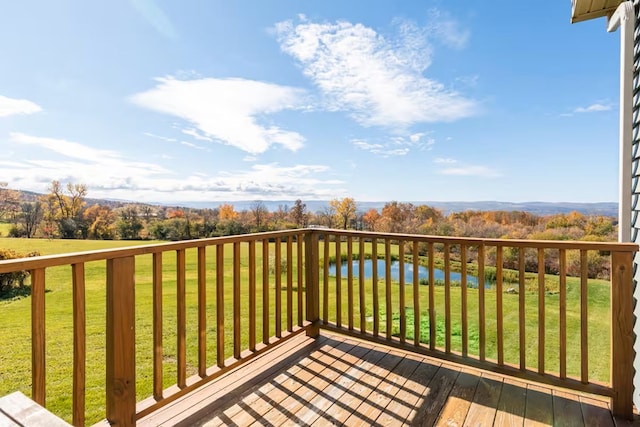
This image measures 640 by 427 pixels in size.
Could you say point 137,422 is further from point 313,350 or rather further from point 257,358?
point 313,350

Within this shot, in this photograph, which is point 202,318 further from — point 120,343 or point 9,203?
point 9,203

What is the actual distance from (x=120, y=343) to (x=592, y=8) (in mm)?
4207

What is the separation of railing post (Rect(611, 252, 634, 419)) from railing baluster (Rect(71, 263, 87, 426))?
292cm

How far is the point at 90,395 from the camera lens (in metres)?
2.70

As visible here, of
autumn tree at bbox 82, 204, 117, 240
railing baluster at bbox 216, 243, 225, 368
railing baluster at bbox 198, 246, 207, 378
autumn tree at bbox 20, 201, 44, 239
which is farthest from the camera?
autumn tree at bbox 82, 204, 117, 240

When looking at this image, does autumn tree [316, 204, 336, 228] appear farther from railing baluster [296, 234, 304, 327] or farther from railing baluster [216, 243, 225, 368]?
railing baluster [216, 243, 225, 368]

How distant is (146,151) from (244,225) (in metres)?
9.95

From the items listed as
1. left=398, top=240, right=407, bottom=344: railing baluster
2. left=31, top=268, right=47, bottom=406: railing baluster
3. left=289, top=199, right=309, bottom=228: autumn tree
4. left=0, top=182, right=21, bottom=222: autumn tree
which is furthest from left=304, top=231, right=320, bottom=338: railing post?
left=0, top=182, right=21, bottom=222: autumn tree

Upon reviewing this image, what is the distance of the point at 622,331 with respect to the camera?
186cm

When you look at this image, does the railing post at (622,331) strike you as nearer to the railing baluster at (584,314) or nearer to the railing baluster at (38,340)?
the railing baluster at (584,314)

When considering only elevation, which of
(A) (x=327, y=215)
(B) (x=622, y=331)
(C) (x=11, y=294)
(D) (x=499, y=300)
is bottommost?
(C) (x=11, y=294)

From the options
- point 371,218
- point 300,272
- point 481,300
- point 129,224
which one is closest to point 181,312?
point 300,272

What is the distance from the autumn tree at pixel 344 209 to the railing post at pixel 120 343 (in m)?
7.67

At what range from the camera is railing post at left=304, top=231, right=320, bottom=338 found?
308 centimetres
